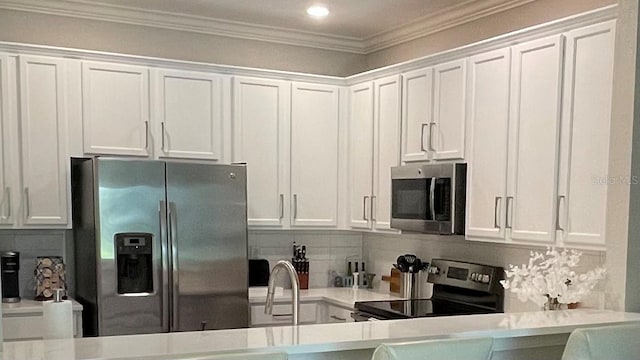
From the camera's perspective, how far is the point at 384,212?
410cm

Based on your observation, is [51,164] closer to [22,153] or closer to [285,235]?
[22,153]

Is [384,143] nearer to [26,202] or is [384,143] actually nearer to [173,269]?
[173,269]

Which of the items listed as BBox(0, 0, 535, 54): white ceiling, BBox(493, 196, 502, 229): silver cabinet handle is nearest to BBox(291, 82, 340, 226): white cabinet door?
BBox(0, 0, 535, 54): white ceiling

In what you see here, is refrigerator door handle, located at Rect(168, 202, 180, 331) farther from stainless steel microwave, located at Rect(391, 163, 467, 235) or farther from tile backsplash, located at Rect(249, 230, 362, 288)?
stainless steel microwave, located at Rect(391, 163, 467, 235)

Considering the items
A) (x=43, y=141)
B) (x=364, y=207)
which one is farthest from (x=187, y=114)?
(x=364, y=207)

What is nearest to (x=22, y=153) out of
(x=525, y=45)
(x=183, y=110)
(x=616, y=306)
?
(x=183, y=110)

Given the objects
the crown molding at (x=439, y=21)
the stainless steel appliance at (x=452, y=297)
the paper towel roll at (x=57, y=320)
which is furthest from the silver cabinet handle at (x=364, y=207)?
the paper towel roll at (x=57, y=320)

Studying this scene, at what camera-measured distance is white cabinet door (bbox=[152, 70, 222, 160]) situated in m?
3.88

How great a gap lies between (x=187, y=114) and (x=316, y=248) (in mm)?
1495

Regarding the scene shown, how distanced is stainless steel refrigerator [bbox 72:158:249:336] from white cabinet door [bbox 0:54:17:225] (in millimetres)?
358

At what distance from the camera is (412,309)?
362 cm

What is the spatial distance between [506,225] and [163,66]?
232 centimetres

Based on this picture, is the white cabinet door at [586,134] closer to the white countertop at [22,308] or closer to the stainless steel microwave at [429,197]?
the stainless steel microwave at [429,197]

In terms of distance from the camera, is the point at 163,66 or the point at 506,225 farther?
the point at 163,66
